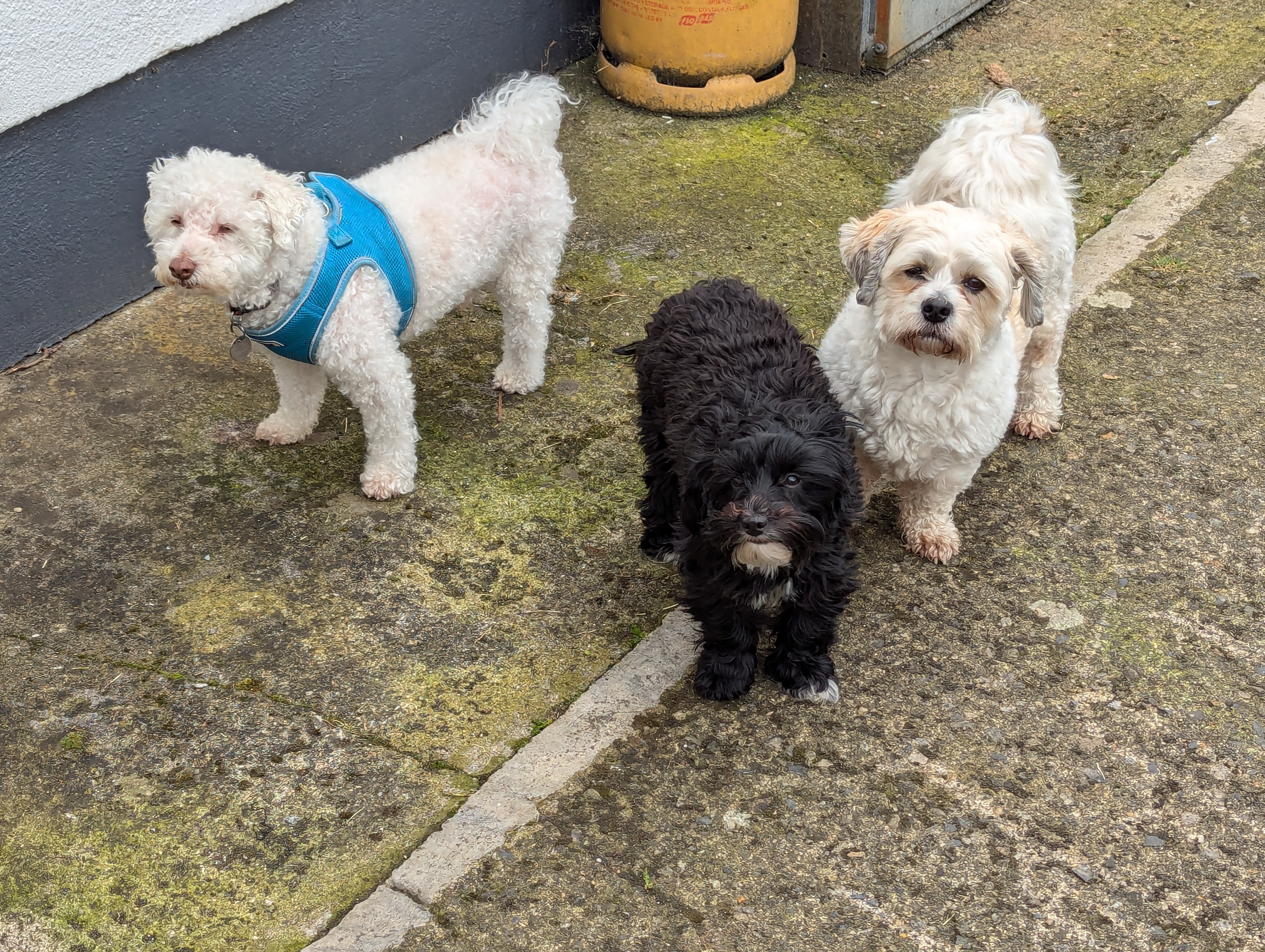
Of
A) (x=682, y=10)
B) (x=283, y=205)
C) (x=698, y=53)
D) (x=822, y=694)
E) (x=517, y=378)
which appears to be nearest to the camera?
(x=822, y=694)

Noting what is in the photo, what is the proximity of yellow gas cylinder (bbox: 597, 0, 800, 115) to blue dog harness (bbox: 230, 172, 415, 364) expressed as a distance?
2.73 m

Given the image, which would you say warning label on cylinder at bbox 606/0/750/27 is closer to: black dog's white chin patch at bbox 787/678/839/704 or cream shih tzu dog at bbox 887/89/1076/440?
cream shih tzu dog at bbox 887/89/1076/440

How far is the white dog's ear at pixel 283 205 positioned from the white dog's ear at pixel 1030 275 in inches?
85.9

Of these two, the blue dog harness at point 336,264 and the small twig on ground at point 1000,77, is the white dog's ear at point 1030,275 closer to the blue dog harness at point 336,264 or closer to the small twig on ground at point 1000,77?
the blue dog harness at point 336,264

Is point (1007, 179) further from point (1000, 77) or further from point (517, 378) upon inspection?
point (1000, 77)

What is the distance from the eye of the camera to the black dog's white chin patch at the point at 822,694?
331 cm

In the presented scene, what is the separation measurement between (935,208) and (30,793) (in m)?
2.97

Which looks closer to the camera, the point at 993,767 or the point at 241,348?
the point at 993,767

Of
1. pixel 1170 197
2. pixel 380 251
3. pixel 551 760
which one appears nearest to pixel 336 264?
pixel 380 251

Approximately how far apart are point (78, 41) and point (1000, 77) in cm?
480

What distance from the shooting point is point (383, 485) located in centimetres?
402

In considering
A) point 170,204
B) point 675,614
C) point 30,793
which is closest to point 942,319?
point 675,614

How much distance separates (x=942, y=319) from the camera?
317 centimetres

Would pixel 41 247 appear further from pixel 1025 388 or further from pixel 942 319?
pixel 1025 388
